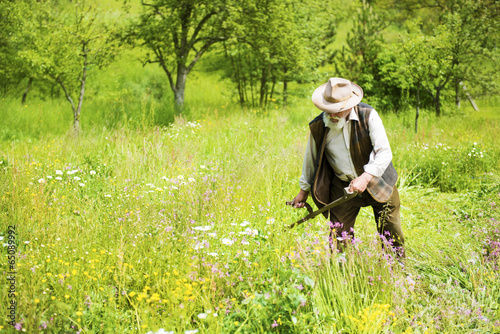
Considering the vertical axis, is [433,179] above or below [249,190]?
below

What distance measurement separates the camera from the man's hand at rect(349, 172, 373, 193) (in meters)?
3.40

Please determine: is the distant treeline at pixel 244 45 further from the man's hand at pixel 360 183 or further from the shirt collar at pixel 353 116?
the man's hand at pixel 360 183

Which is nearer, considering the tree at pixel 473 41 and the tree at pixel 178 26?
the tree at pixel 178 26

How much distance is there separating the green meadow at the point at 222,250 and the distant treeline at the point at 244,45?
141 inches

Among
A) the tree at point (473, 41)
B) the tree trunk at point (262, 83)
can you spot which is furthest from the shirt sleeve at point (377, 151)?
the tree trunk at point (262, 83)

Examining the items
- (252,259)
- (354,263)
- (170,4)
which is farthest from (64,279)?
(170,4)

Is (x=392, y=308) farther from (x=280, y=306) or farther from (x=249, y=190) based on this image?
(x=249, y=190)

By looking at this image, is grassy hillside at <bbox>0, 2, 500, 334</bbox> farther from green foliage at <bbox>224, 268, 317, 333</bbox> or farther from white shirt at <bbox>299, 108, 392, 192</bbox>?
white shirt at <bbox>299, 108, 392, 192</bbox>

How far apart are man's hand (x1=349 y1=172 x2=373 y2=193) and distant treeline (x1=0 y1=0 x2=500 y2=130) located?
26.1 ft

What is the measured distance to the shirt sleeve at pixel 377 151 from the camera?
11.4ft

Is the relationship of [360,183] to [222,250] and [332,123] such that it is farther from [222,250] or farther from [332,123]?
[222,250]

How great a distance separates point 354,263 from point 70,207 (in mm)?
3143

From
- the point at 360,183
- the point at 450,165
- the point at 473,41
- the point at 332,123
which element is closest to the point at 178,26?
the point at 450,165

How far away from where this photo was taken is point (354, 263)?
3475 mm
